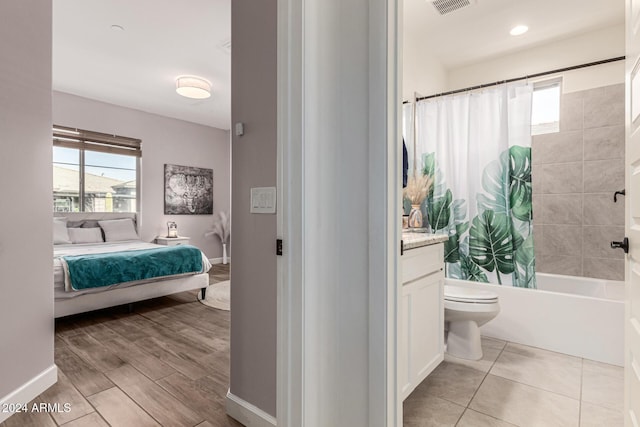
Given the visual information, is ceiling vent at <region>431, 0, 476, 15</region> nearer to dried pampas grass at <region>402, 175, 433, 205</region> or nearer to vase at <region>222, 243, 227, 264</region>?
dried pampas grass at <region>402, 175, 433, 205</region>

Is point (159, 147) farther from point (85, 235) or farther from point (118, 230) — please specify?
point (85, 235)

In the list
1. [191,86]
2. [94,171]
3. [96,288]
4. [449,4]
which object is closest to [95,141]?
[94,171]

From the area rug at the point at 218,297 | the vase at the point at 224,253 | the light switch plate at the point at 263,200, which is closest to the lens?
the light switch plate at the point at 263,200

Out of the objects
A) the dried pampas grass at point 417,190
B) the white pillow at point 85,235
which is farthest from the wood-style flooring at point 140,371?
the dried pampas grass at point 417,190

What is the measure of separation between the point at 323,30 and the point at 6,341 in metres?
2.19

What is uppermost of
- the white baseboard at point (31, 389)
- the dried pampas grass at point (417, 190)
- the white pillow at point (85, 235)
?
the dried pampas grass at point (417, 190)

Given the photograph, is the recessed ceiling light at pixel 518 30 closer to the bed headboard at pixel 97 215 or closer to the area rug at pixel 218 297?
the area rug at pixel 218 297

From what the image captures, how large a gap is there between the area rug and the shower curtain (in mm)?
2365

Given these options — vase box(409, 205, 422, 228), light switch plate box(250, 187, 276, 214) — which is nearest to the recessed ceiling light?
vase box(409, 205, 422, 228)

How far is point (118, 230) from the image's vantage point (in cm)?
466

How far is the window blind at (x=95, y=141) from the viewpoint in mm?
4391

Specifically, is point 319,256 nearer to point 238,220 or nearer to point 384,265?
point 384,265

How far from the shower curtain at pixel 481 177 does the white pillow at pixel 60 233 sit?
4.38 metres

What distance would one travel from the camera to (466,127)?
9.59 feet
